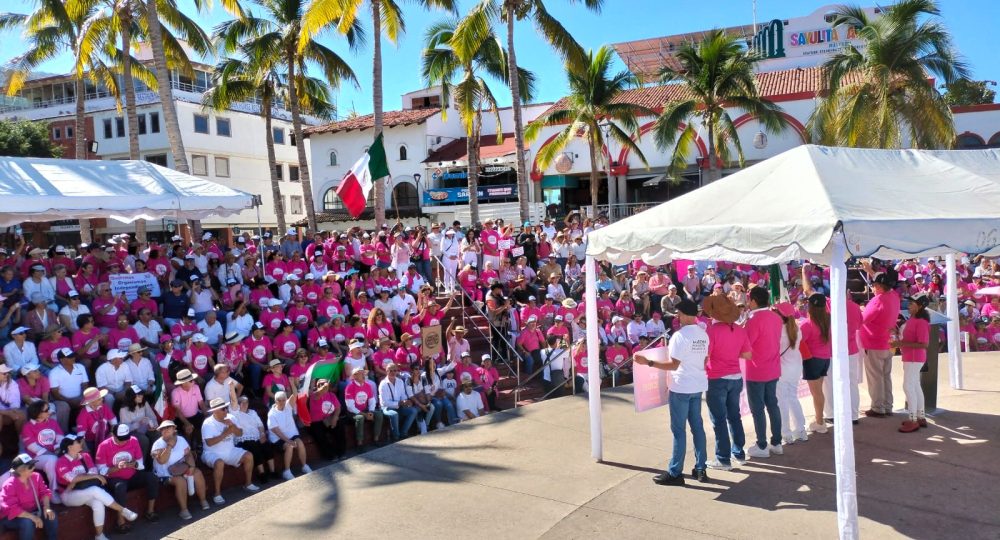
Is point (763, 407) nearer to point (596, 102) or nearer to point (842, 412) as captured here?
point (842, 412)

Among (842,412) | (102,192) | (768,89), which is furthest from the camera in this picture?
(768,89)

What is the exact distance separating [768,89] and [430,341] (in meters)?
25.8

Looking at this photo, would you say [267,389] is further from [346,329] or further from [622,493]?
[622,493]

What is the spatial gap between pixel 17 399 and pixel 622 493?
6653 mm

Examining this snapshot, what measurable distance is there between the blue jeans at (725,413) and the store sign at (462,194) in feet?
88.3

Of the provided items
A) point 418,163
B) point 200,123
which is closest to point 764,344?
point 418,163

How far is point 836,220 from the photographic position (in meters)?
5.01

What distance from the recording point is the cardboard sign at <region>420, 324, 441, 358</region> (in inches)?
440

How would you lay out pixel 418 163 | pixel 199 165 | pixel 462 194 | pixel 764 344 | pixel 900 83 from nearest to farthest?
Answer: pixel 764 344 < pixel 900 83 < pixel 462 194 < pixel 418 163 < pixel 199 165

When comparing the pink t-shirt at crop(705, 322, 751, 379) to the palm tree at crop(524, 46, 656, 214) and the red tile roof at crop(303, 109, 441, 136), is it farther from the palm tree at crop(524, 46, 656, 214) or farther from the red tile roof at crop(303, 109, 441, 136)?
the red tile roof at crop(303, 109, 441, 136)

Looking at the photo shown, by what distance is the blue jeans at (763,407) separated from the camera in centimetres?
666

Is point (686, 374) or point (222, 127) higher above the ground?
point (222, 127)

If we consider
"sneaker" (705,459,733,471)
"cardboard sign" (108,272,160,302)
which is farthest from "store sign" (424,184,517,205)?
"sneaker" (705,459,733,471)

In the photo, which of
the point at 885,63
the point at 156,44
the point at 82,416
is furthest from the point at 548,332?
the point at 885,63
